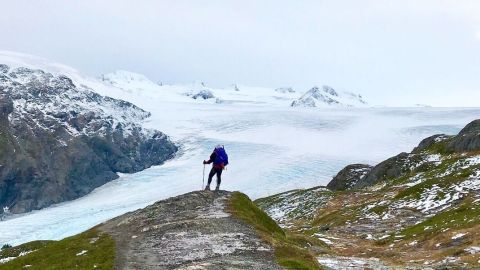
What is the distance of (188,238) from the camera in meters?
31.2

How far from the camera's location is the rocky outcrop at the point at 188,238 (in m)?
26.1

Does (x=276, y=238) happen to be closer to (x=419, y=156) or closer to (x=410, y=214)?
(x=410, y=214)

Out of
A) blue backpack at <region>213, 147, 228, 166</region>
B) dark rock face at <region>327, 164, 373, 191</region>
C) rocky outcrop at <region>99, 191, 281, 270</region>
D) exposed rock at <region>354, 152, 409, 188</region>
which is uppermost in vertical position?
blue backpack at <region>213, 147, 228, 166</region>

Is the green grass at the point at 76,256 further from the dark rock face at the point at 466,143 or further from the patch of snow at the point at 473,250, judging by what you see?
the dark rock face at the point at 466,143

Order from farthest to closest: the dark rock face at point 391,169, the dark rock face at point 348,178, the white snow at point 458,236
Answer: the dark rock face at point 348,178
the dark rock face at point 391,169
the white snow at point 458,236

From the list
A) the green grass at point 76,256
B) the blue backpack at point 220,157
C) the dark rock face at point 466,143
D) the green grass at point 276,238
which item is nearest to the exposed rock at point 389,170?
the dark rock face at point 466,143

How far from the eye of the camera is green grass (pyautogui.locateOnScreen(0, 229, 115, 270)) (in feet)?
91.2

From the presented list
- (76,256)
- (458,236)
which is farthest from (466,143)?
(76,256)

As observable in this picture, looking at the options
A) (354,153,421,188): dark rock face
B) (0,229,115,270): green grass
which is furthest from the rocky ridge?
(0,229,115,270): green grass

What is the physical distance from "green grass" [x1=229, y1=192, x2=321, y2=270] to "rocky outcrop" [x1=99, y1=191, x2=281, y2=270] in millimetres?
602

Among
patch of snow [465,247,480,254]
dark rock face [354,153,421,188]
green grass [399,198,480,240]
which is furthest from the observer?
dark rock face [354,153,421,188]

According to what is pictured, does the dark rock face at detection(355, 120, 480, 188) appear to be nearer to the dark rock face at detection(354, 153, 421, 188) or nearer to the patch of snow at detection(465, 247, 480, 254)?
the dark rock face at detection(354, 153, 421, 188)

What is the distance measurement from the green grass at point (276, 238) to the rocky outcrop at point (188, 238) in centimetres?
60

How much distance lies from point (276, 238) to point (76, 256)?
41.4 ft
